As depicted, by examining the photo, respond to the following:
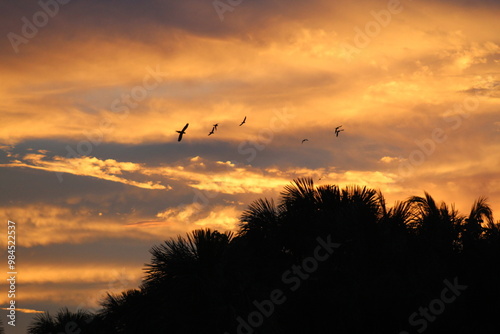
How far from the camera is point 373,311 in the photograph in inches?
797

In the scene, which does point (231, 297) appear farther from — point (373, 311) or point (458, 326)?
point (458, 326)

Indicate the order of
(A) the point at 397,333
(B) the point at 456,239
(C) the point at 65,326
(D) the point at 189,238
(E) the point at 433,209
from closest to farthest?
(A) the point at 397,333 → (D) the point at 189,238 → (B) the point at 456,239 → (E) the point at 433,209 → (C) the point at 65,326

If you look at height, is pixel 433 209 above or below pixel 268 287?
above

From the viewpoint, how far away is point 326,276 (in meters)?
21.3

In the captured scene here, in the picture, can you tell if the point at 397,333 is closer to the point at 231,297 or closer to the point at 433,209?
the point at 231,297

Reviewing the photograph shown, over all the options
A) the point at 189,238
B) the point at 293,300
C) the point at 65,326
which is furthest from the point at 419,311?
the point at 65,326

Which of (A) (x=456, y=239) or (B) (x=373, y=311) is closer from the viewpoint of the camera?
(B) (x=373, y=311)

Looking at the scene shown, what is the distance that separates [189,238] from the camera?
21.6 metres

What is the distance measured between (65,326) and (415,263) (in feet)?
64.4

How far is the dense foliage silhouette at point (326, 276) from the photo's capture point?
66.3 ft

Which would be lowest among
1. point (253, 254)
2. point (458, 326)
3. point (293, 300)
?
point (458, 326)

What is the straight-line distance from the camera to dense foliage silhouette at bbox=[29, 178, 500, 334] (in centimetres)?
2022

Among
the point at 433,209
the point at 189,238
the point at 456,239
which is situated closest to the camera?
the point at 189,238

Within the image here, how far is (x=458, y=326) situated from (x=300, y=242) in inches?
241
